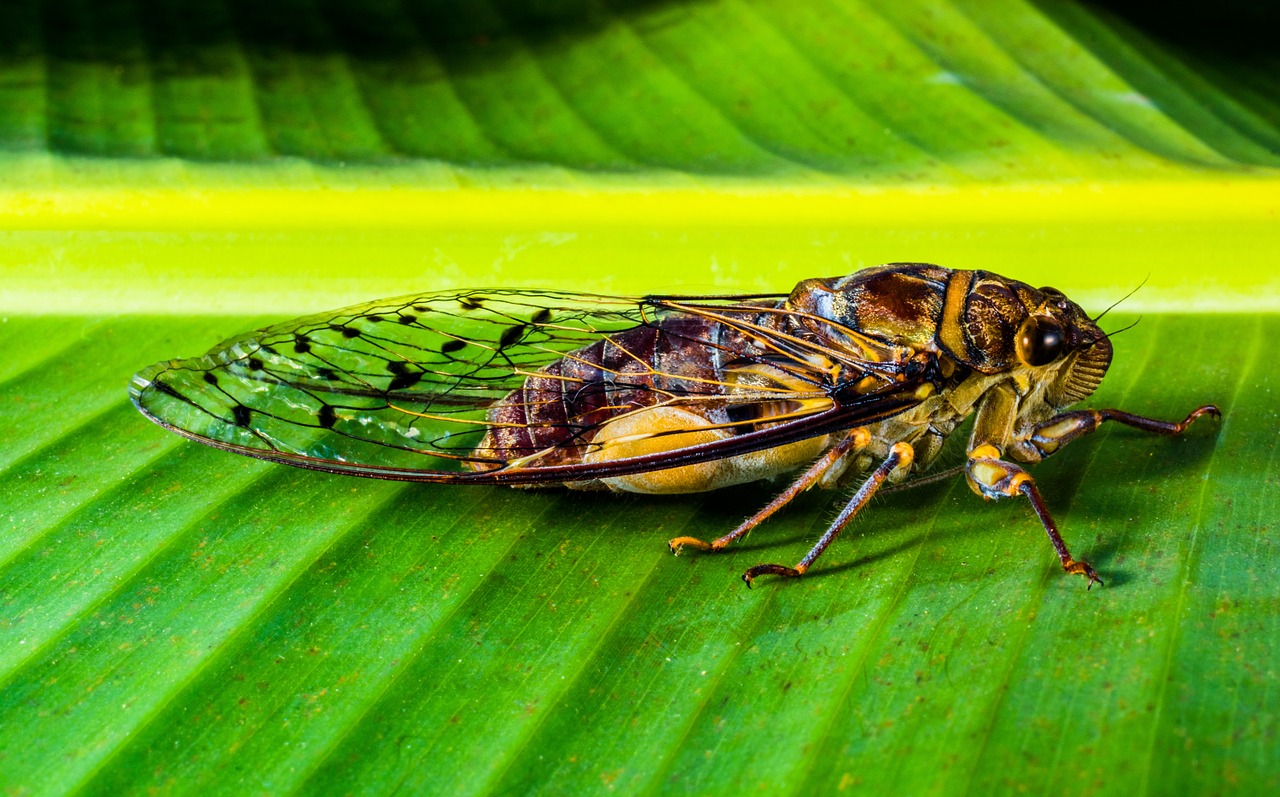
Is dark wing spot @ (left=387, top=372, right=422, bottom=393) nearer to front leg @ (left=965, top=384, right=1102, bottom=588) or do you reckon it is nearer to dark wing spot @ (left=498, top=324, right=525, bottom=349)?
dark wing spot @ (left=498, top=324, right=525, bottom=349)

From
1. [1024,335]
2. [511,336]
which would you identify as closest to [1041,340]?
[1024,335]

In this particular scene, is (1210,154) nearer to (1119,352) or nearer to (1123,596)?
(1119,352)

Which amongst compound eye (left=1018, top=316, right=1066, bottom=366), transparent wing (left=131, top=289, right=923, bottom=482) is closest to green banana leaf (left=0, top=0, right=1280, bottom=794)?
transparent wing (left=131, top=289, right=923, bottom=482)

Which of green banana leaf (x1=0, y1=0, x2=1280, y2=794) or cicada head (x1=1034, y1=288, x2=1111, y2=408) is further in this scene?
cicada head (x1=1034, y1=288, x2=1111, y2=408)

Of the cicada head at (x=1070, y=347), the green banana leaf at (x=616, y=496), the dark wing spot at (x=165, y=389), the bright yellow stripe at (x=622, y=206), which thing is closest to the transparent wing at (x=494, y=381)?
the dark wing spot at (x=165, y=389)

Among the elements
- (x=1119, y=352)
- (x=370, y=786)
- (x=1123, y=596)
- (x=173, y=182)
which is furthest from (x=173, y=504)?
(x=1119, y=352)

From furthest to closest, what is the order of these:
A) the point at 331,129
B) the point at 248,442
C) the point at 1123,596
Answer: the point at 331,129
the point at 248,442
the point at 1123,596
